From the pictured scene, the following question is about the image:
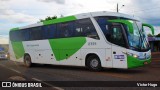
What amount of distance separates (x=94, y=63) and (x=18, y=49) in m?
9.81

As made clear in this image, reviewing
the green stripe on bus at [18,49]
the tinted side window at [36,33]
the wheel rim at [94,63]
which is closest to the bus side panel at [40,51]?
the tinted side window at [36,33]

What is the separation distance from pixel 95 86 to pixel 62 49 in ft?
29.2

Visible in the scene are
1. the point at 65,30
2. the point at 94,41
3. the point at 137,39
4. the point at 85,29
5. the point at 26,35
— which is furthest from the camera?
the point at 26,35

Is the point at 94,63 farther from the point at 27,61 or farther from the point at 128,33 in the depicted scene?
the point at 27,61

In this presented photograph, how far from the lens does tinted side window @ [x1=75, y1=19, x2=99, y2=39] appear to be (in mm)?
17188

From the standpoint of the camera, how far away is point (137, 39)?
1616 centimetres

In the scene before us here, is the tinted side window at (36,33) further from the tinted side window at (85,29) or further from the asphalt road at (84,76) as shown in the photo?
the asphalt road at (84,76)

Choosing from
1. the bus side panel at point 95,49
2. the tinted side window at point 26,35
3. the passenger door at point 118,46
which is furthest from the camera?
the tinted side window at point 26,35

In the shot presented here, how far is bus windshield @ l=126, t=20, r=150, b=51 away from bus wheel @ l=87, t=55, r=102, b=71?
2.31 metres

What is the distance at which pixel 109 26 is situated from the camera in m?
16.5

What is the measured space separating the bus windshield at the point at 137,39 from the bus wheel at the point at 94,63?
2.31 m

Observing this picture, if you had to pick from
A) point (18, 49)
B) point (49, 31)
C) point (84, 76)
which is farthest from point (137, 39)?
point (18, 49)

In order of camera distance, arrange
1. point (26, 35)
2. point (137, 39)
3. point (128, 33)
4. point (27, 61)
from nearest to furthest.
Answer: point (128, 33) → point (137, 39) → point (27, 61) → point (26, 35)

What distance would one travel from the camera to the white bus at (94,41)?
52.1ft
